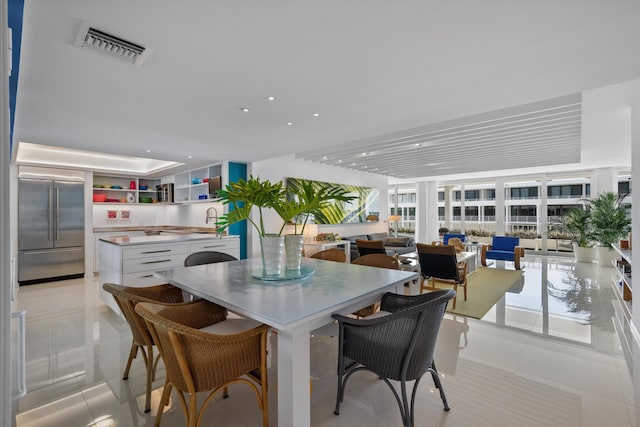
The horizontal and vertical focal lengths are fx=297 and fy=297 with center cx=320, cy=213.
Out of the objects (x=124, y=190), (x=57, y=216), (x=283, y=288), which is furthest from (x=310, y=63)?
(x=124, y=190)

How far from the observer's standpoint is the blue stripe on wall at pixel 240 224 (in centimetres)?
613

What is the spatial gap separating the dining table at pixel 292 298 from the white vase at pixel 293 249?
65 mm

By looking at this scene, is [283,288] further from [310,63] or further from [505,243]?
[505,243]

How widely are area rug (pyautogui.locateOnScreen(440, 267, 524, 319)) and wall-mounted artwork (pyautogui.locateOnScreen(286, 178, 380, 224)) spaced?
3.03 metres

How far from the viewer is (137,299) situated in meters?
1.83

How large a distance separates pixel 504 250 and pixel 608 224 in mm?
2109

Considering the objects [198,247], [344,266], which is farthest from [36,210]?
[344,266]

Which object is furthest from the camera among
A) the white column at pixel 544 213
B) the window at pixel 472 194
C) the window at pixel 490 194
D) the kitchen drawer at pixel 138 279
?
the window at pixel 472 194

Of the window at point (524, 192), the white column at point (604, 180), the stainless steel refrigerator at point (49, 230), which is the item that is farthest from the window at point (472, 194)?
the stainless steel refrigerator at point (49, 230)

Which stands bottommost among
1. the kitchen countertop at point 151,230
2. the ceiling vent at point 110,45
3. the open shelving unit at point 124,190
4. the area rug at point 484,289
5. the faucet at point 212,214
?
the area rug at point 484,289

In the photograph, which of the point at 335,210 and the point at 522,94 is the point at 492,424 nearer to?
the point at 522,94

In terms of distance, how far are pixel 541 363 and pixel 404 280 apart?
150 centimetres

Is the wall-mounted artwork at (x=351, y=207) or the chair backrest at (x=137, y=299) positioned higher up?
the wall-mounted artwork at (x=351, y=207)

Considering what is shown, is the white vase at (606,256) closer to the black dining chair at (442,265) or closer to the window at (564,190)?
the window at (564,190)
